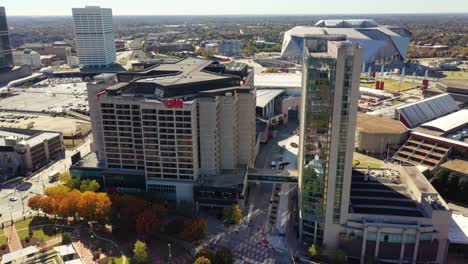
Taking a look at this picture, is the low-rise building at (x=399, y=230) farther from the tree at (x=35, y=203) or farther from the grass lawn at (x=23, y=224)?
the grass lawn at (x=23, y=224)

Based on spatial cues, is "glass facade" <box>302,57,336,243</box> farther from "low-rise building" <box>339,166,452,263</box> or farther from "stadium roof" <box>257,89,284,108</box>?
"stadium roof" <box>257,89,284,108</box>

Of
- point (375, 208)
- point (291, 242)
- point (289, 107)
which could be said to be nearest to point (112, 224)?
point (291, 242)

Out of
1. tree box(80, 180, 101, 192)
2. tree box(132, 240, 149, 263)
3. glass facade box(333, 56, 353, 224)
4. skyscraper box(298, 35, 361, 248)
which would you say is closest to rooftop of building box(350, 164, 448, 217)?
glass facade box(333, 56, 353, 224)

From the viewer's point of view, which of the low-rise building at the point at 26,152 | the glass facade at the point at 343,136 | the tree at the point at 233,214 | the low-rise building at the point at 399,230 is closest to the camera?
the glass facade at the point at 343,136

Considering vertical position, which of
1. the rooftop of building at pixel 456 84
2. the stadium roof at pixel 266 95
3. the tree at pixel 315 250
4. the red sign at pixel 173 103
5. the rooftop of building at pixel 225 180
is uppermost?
the red sign at pixel 173 103

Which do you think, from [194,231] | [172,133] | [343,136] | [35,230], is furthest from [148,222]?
[343,136]

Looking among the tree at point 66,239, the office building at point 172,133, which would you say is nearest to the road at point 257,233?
the office building at point 172,133

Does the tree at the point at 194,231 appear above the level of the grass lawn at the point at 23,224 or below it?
above

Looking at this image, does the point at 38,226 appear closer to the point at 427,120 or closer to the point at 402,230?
the point at 402,230

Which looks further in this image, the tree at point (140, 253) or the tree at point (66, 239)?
the tree at point (66, 239)
